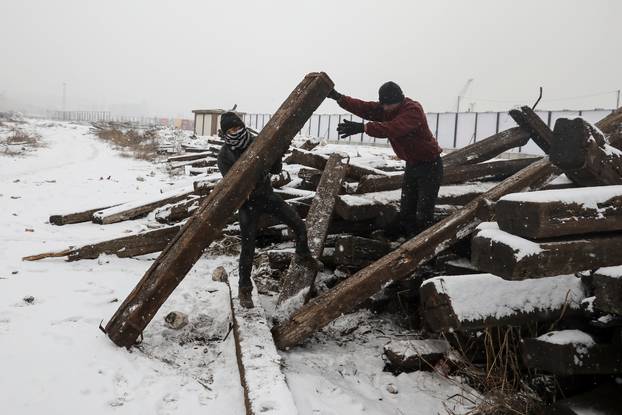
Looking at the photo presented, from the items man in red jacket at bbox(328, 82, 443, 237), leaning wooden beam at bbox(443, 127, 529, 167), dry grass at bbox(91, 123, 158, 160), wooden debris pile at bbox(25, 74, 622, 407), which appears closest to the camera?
wooden debris pile at bbox(25, 74, 622, 407)

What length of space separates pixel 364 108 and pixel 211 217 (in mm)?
2332

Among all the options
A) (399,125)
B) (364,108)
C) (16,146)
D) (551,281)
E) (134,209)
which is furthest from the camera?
(16,146)

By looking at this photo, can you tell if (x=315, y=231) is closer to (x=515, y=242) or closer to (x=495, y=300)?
(x=495, y=300)

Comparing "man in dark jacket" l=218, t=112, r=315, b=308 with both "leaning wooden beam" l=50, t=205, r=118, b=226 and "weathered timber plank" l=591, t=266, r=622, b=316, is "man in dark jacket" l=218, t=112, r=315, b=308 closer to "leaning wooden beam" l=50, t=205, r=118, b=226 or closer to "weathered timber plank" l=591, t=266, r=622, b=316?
"weathered timber plank" l=591, t=266, r=622, b=316

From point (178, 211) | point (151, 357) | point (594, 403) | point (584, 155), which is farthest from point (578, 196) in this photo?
point (178, 211)

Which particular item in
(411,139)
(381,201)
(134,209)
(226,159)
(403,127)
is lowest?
(134,209)

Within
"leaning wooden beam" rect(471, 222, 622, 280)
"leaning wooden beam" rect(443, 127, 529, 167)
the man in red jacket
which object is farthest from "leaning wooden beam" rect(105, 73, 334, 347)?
"leaning wooden beam" rect(443, 127, 529, 167)

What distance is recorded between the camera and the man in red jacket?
4.50 metres

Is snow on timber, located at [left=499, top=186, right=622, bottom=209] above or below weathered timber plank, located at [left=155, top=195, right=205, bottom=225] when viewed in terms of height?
above

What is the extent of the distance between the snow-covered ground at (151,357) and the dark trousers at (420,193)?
1183 mm

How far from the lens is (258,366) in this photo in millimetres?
3037

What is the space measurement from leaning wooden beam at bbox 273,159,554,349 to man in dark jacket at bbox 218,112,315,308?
0.65 m

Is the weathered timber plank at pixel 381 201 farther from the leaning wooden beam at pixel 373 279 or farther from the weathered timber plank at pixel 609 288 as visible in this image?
the weathered timber plank at pixel 609 288

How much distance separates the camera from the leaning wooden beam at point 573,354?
2562 mm
